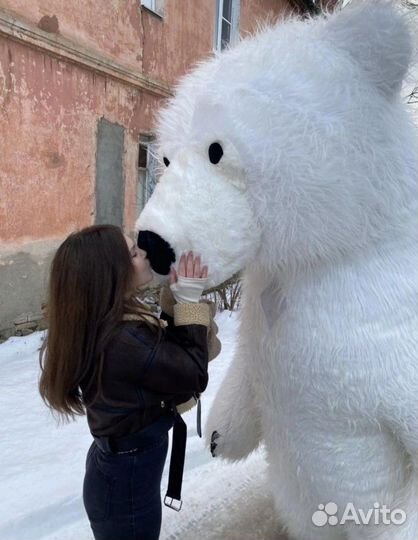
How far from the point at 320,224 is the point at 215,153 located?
241 millimetres

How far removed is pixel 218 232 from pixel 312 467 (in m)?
0.58

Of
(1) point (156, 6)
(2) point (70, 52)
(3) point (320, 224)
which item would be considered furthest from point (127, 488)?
(1) point (156, 6)

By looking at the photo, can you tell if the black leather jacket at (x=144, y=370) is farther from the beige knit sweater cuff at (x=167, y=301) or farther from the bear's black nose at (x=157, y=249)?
the bear's black nose at (x=157, y=249)

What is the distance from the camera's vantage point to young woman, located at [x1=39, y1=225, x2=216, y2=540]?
1.08 meters

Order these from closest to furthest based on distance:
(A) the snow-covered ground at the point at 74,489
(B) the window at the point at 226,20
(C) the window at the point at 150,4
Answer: (A) the snow-covered ground at the point at 74,489, (C) the window at the point at 150,4, (B) the window at the point at 226,20

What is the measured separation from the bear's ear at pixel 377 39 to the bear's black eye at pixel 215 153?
31 cm

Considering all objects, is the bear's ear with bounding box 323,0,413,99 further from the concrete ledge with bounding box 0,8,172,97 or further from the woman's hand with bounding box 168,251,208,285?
the concrete ledge with bounding box 0,8,172,97

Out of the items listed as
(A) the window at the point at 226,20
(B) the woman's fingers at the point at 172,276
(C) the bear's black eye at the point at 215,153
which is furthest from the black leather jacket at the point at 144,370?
(A) the window at the point at 226,20

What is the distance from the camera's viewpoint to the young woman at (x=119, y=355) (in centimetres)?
108

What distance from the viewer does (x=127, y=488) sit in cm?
118

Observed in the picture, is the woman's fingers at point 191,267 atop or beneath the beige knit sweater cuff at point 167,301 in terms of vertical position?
atop

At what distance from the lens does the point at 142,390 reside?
1113 millimetres

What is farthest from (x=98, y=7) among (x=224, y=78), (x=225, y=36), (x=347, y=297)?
(x=347, y=297)

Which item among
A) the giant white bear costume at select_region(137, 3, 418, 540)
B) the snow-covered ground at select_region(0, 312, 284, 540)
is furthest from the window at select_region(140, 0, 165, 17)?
the giant white bear costume at select_region(137, 3, 418, 540)
